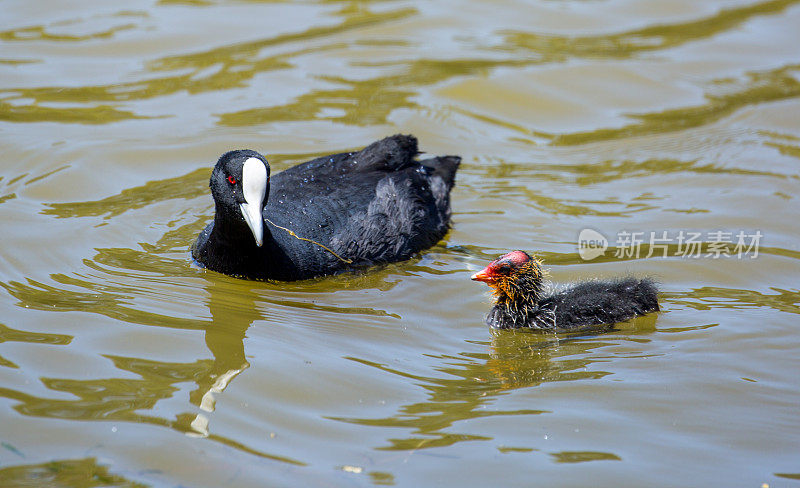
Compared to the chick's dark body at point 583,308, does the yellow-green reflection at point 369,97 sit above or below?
above

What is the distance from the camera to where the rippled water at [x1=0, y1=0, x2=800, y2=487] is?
13.0ft

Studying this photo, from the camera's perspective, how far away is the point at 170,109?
8.40 meters

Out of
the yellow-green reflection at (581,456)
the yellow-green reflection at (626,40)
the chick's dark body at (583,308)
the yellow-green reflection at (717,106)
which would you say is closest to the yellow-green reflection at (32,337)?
the chick's dark body at (583,308)

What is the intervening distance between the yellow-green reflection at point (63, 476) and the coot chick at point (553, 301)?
7.72 ft

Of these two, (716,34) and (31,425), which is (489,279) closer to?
(31,425)

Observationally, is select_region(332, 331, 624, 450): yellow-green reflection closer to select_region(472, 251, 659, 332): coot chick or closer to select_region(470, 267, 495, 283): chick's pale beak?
select_region(472, 251, 659, 332): coot chick

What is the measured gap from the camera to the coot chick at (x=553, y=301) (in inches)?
207

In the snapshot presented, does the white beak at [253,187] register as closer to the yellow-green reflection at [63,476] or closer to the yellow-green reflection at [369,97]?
the yellow-green reflection at [63,476]

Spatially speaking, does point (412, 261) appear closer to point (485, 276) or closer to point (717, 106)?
point (485, 276)

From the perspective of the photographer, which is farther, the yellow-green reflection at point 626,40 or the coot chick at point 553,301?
the yellow-green reflection at point 626,40

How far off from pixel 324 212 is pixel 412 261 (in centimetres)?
70

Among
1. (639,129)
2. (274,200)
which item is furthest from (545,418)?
(639,129)

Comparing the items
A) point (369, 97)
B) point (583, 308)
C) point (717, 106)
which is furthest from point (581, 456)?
point (717, 106)

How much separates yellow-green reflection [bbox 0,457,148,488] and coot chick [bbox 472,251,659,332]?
235 cm
